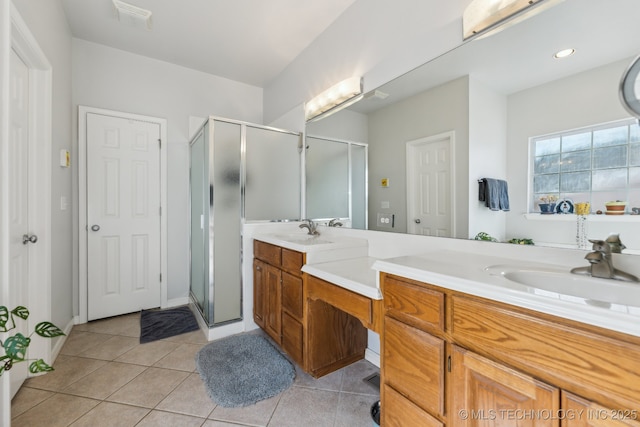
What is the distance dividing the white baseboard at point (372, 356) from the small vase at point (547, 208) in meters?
1.40

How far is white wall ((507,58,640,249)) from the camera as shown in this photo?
97cm

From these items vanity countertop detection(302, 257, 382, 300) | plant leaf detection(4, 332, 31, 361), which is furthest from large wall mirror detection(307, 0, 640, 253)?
plant leaf detection(4, 332, 31, 361)

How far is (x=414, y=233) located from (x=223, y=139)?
1.81 m

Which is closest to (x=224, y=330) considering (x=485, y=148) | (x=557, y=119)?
(x=485, y=148)

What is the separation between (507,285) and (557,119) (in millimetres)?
798

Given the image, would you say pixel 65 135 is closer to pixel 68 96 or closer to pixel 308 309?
pixel 68 96

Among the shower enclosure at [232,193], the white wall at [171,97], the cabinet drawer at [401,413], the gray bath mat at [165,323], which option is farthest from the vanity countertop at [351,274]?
the white wall at [171,97]

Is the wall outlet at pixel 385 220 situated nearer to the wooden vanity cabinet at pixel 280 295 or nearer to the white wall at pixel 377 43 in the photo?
the wooden vanity cabinet at pixel 280 295

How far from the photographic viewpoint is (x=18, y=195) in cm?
162

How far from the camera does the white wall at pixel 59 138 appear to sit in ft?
6.06

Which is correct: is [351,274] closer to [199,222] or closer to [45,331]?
[45,331]

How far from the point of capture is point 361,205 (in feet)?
6.92

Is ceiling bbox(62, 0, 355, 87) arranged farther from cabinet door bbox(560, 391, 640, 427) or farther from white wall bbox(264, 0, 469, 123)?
cabinet door bbox(560, 391, 640, 427)

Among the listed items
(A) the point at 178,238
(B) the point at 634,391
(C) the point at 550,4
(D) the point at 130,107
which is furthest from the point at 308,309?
(D) the point at 130,107
